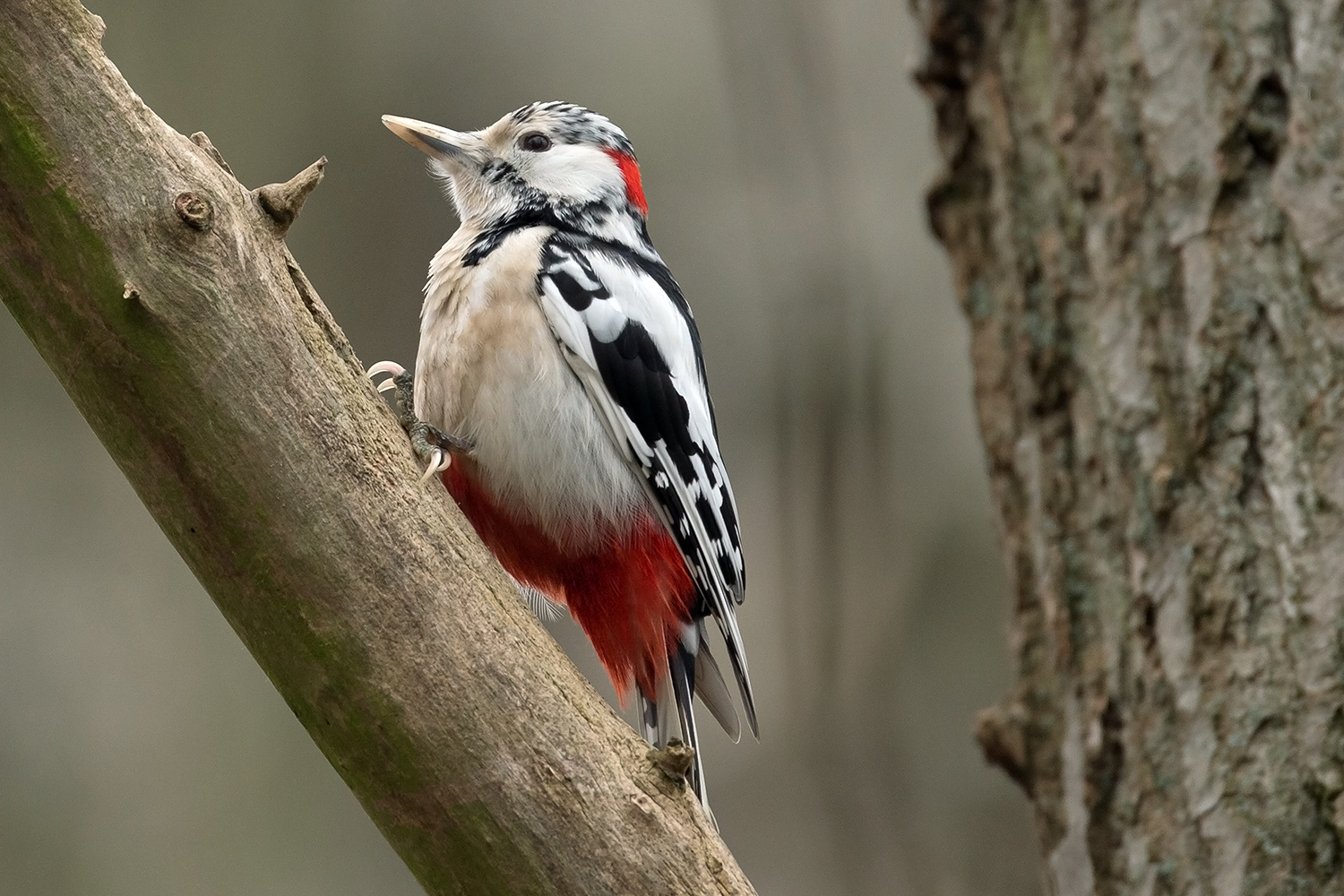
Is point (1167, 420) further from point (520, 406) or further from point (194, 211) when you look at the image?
point (194, 211)

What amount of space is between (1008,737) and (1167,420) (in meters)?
0.66

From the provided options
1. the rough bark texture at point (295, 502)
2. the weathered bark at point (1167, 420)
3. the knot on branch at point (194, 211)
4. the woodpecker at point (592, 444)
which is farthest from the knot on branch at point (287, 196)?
the weathered bark at point (1167, 420)

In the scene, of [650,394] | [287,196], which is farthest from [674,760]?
[650,394]

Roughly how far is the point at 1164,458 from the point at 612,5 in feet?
19.7

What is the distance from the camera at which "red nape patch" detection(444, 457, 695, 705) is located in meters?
3.36

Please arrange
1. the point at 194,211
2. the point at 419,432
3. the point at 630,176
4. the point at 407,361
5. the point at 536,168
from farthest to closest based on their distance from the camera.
→ the point at 407,361 → the point at 630,176 → the point at 536,168 → the point at 419,432 → the point at 194,211

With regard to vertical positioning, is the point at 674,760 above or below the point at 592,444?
below

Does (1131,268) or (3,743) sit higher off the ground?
(1131,268)

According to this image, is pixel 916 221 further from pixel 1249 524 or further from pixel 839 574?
pixel 1249 524

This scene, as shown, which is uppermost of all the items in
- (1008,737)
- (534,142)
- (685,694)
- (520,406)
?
(534,142)

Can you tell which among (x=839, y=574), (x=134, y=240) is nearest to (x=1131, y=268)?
(x=134, y=240)

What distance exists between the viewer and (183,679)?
6676mm

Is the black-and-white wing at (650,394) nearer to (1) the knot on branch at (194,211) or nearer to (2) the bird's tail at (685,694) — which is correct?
(2) the bird's tail at (685,694)

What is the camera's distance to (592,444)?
3.26 m
